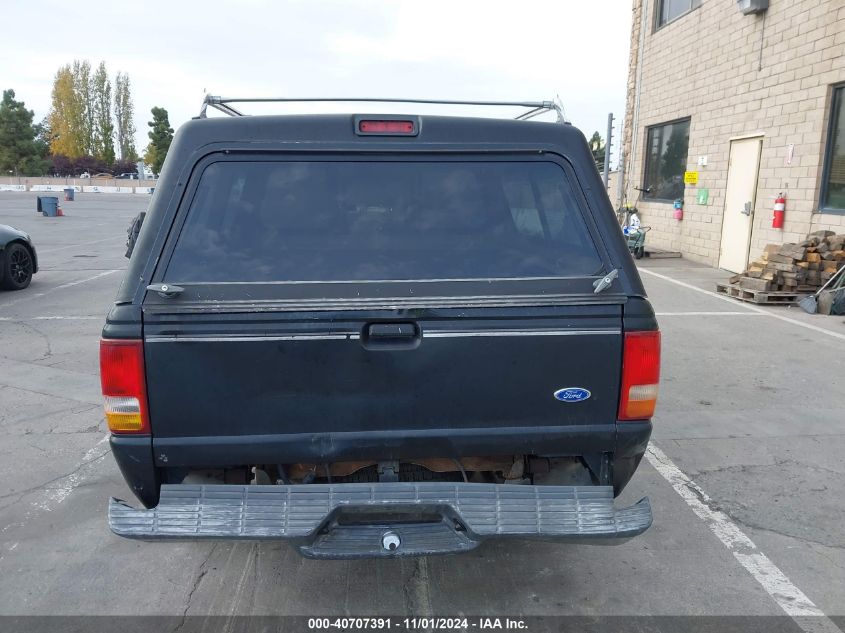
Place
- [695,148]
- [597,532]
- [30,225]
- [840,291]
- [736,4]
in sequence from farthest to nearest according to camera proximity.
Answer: [30,225]
[695,148]
[736,4]
[840,291]
[597,532]

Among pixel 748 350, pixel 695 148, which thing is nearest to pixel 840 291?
pixel 748 350

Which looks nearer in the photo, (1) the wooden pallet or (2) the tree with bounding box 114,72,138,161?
(1) the wooden pallet

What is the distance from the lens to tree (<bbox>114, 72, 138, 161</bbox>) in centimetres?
9362

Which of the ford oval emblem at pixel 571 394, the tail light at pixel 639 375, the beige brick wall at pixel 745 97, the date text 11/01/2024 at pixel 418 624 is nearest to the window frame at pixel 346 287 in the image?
the tail light at pixel 639 375

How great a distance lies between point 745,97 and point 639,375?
40.2 feet

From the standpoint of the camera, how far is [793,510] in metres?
4.05

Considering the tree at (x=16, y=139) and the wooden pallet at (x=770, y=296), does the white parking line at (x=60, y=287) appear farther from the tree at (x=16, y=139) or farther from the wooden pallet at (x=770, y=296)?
the tree at (x=16, y=139)

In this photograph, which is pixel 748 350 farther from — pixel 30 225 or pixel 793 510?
pixel 30 225

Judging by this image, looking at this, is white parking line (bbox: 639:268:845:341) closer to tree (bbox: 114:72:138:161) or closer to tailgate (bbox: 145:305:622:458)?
tailgate (bbox: 145:305:622:458)

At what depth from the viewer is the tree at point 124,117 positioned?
93.6 m

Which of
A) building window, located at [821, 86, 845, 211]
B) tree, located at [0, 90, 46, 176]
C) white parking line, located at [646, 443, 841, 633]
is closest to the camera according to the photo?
white parking line, located at [646, 443, 841, 633]

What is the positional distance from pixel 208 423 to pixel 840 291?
9554 mm

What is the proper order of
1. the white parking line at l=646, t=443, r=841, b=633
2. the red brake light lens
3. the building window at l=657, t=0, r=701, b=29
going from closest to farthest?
1. the red brake light lens
2. the white parking line at l=646, t=443, r=841, b=633
3. the building window at l=657, t=0, r=701, b=29

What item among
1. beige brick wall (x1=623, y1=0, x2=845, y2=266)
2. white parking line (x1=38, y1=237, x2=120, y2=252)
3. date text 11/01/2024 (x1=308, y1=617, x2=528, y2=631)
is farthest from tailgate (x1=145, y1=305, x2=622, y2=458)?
white parking line (x1=38, y1=237, x2=120, y2=252)
